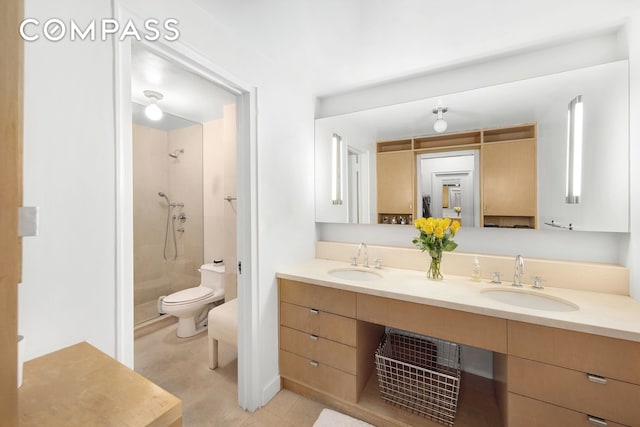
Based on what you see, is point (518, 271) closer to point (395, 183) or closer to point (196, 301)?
point (395, 183)

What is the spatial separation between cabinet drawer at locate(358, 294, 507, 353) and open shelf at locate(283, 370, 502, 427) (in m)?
0.55

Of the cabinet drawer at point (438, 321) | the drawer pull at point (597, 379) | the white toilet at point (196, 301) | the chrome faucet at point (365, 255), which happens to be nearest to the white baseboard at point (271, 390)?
the cabinet drawer at point (438, 321)

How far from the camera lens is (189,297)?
256 centimetres

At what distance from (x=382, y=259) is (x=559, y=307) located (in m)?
1.05

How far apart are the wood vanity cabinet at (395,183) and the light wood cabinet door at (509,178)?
18.9 inches

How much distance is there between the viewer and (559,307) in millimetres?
1397

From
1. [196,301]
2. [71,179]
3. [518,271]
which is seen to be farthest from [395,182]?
[196,301]

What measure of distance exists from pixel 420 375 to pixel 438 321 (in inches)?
17.9

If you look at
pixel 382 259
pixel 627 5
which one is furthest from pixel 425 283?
pixel 627 5

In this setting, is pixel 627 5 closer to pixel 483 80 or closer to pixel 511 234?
pixel 483 80

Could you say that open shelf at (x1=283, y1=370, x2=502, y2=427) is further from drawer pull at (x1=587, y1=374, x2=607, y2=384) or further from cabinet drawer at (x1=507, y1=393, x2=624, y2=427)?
drawer pull at (x1=587, y1=374, x2=607, y2=384)

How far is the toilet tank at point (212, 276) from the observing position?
2.82 m

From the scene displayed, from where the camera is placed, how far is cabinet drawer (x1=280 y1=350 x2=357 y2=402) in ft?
5.30

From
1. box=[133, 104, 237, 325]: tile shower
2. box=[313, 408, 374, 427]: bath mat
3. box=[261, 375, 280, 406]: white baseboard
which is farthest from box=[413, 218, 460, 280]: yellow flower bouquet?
box=[133, 104, 237, 325]: tile shower
